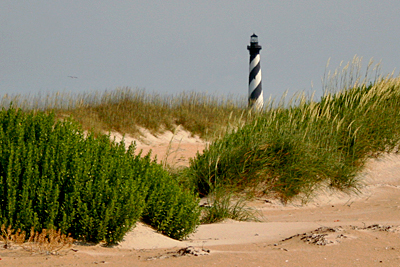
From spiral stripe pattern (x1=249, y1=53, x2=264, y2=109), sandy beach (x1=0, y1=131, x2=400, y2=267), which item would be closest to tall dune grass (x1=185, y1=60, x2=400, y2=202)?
sandy beach (x1=0, y1=131, x2=400, y2=267)

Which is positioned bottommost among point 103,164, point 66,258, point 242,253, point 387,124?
point 66,258

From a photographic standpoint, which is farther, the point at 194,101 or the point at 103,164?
the point at 194,101

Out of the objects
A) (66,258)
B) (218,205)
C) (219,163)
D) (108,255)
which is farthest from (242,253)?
(219,163)

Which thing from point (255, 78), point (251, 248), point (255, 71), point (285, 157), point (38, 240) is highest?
point (255, 71)

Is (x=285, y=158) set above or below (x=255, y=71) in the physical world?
below

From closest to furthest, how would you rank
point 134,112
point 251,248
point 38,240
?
point 38,240
point 251,248
point 134,112

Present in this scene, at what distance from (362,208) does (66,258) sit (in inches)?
193

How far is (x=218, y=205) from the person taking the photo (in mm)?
5754

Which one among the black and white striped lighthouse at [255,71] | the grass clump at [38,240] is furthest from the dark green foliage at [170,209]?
the black and white striped lighthouse at [255,71]

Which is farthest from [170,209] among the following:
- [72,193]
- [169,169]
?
[169,169]

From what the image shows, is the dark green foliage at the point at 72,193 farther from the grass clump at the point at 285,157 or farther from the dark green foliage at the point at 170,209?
the grass clump at the point at 285,157

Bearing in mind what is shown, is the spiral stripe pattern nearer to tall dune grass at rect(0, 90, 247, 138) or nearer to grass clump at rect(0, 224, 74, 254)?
tall dune grass at rect(0, 90, 247, 138)

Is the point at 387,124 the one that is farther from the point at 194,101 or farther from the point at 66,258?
the point at 194,101

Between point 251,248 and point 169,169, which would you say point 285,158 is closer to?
point 169,169
